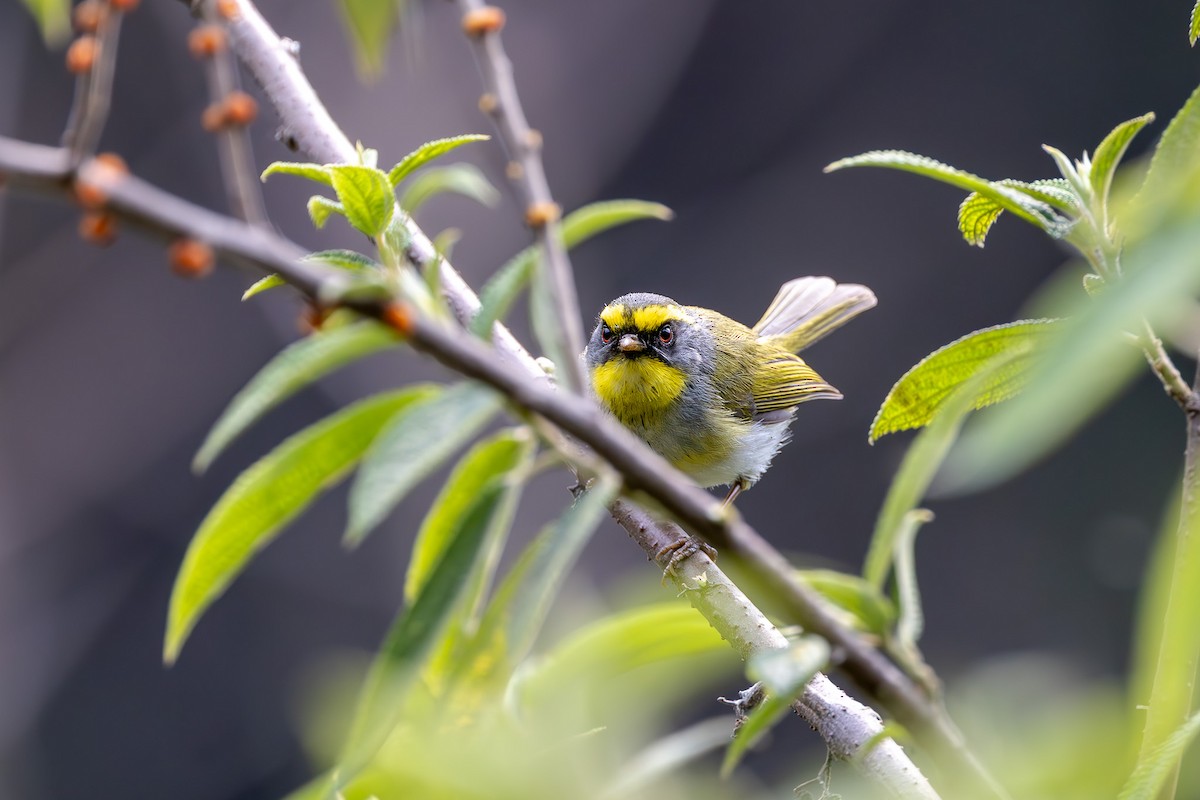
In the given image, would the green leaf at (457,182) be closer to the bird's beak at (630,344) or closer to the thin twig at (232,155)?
the thin twig at (232,155)

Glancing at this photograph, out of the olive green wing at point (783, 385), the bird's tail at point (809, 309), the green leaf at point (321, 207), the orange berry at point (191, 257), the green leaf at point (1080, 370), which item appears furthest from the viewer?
the bird's tail at point (809, 309)

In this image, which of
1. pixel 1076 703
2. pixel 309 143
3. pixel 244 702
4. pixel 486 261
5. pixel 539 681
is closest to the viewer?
pixel 1076 703

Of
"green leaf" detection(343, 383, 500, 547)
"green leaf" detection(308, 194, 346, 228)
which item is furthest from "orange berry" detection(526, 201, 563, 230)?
"green leaf" detection(308, 194, 346, 228)

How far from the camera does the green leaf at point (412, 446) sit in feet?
2.15

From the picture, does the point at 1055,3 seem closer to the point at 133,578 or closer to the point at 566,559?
the point at 133,578

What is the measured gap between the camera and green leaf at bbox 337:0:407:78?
0.65m

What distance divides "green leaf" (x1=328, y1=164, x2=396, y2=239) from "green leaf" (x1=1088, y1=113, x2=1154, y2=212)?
2.36 ft

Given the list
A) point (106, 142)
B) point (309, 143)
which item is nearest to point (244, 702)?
point (106, 142)

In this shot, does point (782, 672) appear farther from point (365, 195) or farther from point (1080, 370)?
point (365, 195)

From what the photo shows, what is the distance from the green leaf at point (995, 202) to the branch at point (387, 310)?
62 centimetres

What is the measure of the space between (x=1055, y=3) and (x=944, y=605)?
4150mm

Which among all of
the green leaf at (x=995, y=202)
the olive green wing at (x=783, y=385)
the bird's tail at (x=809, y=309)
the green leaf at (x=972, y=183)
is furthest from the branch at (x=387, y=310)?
the bird's tail at (x=809, y=309)

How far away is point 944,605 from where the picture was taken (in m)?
7.50

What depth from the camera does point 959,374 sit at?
116 centimetres
